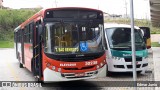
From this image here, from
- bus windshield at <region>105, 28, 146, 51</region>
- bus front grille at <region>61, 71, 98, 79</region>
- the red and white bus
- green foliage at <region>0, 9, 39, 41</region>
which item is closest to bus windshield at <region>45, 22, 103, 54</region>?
the red and white bus

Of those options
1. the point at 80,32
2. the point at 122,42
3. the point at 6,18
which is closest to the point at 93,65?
the point at 80,32

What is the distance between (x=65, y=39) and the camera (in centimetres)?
866

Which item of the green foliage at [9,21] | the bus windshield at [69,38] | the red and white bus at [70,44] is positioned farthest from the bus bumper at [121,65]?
the green foliage at [9,21]

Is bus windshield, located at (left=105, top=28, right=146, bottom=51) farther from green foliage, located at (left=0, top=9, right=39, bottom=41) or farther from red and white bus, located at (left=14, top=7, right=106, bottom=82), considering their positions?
green foliage, located at (left=0, top=9, right=39, bottom=41)

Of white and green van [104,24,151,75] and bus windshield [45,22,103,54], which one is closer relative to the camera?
bus windshield [45,22,103,54]

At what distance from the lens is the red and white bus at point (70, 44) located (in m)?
8.46

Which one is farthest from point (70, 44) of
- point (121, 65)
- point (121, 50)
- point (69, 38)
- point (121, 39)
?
point (121, 39)

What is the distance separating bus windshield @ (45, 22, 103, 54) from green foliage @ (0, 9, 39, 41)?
183 ft

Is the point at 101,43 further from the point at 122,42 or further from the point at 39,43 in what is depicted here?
the point at 122,42

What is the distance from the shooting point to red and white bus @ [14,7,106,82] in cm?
846

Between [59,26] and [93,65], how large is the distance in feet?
5.15

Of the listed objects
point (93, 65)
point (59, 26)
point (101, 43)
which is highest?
point (59, 26)

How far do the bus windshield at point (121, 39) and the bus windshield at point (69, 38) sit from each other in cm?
288

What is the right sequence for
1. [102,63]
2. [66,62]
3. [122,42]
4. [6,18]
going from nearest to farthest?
[66,62] < [102,63] < [122,42] < [6,18]
